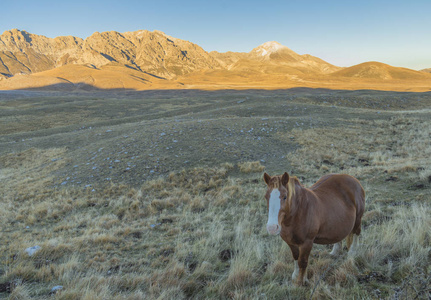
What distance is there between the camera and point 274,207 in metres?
3.28

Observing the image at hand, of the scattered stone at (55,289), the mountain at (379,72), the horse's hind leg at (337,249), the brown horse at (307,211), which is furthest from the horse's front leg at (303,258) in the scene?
the mountain at (379,72)

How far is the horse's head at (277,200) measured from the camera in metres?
3.21

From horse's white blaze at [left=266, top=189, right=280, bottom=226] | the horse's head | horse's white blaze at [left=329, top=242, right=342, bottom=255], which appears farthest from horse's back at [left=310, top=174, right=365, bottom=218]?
horse's white blaze at [left=266, top=189, right=280, bottom=226]

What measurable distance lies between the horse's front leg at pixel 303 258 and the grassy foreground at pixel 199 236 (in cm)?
18

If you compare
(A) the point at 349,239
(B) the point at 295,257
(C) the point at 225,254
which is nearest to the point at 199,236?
(C) the point at 225,254

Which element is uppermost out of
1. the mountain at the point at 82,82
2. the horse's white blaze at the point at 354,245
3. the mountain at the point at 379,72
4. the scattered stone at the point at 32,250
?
the mountain at the point at 379,72

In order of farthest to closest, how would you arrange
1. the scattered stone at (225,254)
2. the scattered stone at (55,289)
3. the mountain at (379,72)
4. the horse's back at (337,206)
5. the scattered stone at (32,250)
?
the mountain at (379,72), the scattered stone at (32,250), the scattered stone at (225,254), the scattered stone at (55,289), the horse's back at (337,206)

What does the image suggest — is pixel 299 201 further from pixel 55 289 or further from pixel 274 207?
pixel 55 289

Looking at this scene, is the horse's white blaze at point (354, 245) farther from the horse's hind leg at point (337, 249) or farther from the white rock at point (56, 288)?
the white rock at point (56, 288)

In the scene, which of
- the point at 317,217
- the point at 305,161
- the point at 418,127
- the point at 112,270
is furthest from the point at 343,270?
the point at 418,127

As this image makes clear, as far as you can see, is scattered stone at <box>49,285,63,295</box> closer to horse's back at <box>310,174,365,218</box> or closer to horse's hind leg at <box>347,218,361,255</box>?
horse's back at <box>310,174,365,218</box>

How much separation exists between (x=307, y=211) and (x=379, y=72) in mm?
202015

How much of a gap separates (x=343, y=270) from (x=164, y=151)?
1162cm

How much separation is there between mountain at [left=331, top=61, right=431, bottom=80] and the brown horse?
17986 centimetres
